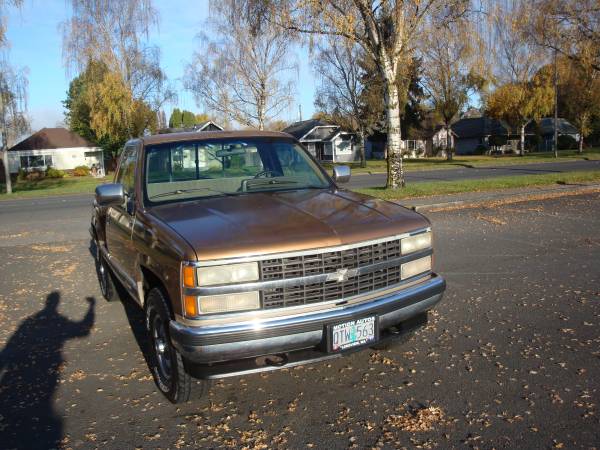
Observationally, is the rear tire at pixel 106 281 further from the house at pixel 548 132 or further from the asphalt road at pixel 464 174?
the house at pixel 548 132

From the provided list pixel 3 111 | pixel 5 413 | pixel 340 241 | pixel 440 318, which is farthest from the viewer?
pixel 3 111

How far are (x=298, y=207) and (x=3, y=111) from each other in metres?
29.5

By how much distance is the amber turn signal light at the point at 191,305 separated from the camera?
3.22 meters

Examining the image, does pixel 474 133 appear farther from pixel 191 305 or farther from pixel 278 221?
pixel 191 305

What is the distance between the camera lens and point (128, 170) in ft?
17.1

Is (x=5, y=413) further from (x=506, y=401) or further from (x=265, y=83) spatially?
(x=265, y=83)

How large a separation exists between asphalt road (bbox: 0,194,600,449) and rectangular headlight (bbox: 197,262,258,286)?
0.97 meters

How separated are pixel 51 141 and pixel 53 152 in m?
1.75

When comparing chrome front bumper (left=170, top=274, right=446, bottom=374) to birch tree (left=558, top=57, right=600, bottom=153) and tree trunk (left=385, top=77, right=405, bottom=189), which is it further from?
birch tree (left=558, top=57, right=600, bottom=153)

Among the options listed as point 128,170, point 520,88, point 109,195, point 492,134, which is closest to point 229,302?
point 109,195

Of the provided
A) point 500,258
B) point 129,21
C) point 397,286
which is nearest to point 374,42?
point 500,258

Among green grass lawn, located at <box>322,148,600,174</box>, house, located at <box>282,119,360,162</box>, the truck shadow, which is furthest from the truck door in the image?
house, located at <box>282,119,360,162</box>

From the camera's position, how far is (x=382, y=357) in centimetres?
438

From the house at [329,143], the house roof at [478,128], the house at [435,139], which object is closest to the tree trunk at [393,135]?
the house at [329,143]
